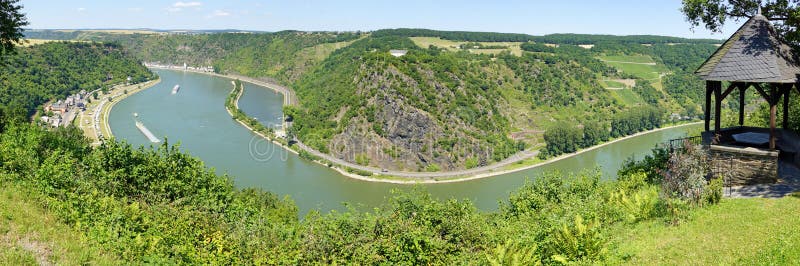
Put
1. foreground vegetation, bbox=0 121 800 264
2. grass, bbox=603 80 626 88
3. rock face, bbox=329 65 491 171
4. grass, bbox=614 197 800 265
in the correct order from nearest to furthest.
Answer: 1. grass, bbox=614 197 800 265
2. foreground vegetation, bbox=0 121 800 264
3. rock face, bbox=329 65 491 171
4. grass, bbox=603 80 626 88

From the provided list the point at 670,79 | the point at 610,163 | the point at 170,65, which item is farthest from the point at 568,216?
the point at 170,65

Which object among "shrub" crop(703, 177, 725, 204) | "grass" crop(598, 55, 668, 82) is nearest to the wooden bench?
"shrub" crop(703, 177, 725, 204)

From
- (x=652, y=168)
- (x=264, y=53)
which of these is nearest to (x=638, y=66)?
(x=264, y=53)

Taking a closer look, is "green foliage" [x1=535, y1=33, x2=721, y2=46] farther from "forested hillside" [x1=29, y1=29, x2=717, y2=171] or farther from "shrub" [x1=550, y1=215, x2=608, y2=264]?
"shrub" [x1=550, y1=215, x2=608, y2=264]

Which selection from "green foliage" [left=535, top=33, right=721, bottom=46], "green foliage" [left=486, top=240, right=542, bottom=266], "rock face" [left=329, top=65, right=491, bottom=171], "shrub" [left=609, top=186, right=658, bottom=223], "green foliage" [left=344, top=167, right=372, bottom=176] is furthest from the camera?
"green foliage" [left=535, top=33, right=721, bottom=46]

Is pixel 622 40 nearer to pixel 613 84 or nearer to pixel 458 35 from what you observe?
pixel 458 35

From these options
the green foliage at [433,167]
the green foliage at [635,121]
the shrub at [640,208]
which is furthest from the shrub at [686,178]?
the green foliage at [635,121]
